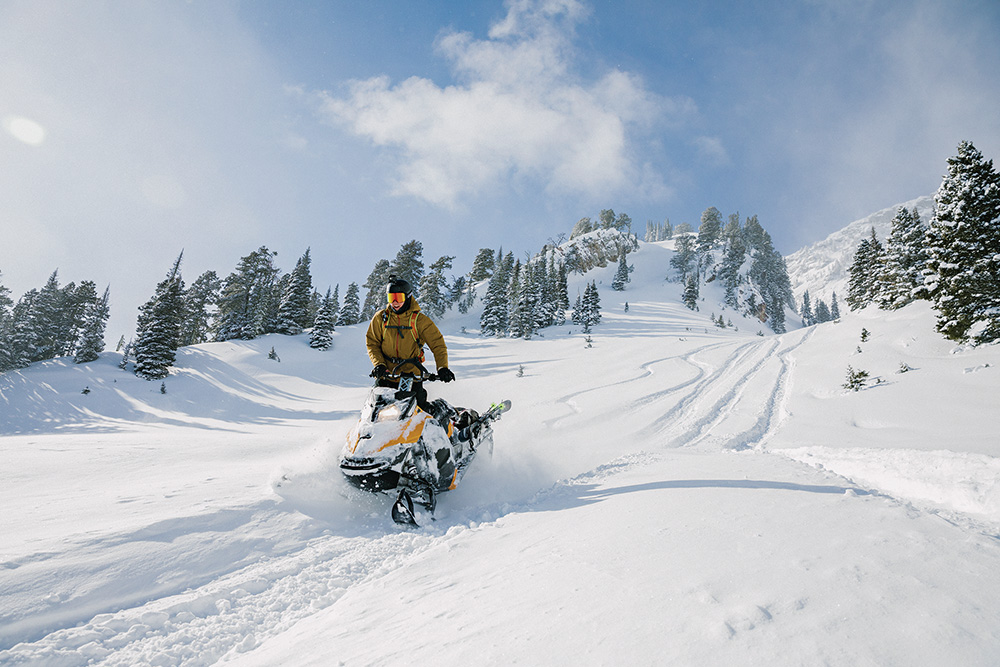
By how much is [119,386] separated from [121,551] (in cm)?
2651

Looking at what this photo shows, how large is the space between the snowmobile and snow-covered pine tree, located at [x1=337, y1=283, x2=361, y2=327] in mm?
52447

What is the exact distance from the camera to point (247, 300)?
41719 mm

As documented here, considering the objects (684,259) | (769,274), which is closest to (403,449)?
(684,259)

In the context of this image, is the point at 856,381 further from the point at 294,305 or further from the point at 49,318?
the point at 49,318

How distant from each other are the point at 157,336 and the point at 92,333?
32.2 feet

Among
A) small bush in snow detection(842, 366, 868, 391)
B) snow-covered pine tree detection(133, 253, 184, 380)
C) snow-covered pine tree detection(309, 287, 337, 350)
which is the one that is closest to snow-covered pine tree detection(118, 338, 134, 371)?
snow-covered pine tree detection(133, 253, 184, 380)

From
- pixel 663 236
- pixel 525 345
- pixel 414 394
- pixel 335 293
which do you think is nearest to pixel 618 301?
pixel 525 345

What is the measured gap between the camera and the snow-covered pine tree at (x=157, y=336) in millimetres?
24641

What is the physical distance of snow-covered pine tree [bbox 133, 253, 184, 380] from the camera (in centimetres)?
2464

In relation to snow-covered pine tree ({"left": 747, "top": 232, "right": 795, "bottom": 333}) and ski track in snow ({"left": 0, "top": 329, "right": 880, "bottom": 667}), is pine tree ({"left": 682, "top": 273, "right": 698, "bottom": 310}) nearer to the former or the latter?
snow-covered pine tree ({"left": 747, "top": 232, "right": 795, "bottom": 333})

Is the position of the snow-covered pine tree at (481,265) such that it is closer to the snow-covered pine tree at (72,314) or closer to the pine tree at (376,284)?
the pine tree at (376,284)

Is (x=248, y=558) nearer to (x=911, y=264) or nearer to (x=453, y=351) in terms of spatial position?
(x=453, y=351)

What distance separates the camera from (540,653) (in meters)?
1.47

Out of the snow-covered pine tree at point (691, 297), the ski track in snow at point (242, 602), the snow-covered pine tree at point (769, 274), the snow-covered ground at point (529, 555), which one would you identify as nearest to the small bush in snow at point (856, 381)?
the snow-covered ground at point (529, 555)
